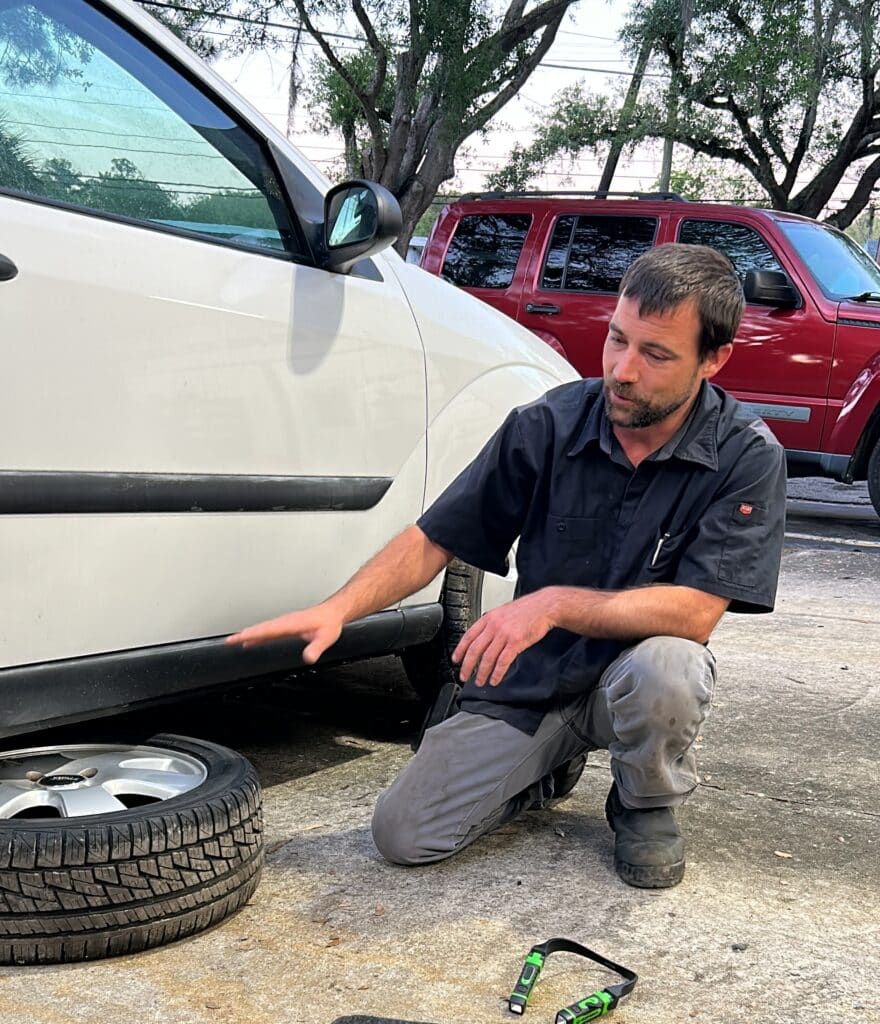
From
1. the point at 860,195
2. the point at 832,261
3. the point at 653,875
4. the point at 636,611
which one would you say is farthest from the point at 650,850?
the point at 860,195

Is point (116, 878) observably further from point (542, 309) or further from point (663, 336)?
point (542, 309)

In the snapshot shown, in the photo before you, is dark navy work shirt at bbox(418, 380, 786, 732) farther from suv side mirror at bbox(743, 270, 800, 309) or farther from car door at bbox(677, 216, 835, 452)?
car door at bbox(677, 216, 835, 452)

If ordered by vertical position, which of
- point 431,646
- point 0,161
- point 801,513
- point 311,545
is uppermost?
point 0,161

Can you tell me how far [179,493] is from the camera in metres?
2.60

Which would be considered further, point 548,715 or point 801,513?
point 801,513

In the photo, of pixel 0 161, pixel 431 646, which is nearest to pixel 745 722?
pixel 431 646

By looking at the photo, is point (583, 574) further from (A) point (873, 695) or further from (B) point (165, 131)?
(A) point (873, 695)

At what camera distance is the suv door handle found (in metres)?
9.19

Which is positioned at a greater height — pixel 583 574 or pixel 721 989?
pixel 583 574

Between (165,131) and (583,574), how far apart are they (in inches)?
49.6

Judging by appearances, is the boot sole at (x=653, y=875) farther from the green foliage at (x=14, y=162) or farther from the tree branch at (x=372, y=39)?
the tree branch at (x=372, y=39)

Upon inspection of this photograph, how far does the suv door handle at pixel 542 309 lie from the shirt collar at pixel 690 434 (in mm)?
6453

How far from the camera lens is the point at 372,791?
3.21m

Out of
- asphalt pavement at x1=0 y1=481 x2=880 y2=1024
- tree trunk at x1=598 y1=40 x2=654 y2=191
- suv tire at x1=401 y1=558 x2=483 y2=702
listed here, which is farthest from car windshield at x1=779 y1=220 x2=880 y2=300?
tree trunk at x1=598 y1=40 x2=654 y2=191
